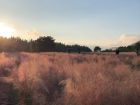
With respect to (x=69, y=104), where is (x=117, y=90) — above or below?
above

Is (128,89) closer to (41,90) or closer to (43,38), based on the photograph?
(41,90)

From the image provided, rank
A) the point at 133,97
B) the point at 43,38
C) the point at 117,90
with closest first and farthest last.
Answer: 1. the point at 133,97
2. the point at 117,90
3. the point at 43,38

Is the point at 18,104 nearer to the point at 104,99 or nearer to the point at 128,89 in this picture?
the point at 104,99

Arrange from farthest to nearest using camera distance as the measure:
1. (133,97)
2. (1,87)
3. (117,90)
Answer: (1,87), (117,90), (133,97)

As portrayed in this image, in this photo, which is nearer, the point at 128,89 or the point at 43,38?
the point at 128,89

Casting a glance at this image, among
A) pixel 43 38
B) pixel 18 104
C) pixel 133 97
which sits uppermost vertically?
pixel 43 38

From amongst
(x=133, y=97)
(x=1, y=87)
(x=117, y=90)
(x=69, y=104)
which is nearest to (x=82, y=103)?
(x=69, y=104)

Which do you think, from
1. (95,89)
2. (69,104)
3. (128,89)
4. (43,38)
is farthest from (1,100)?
(43,38)

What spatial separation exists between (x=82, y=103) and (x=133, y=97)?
1.50m

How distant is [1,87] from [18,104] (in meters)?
1.59

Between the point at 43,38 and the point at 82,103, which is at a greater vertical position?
the point at 43,38

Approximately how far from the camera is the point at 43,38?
52.5m

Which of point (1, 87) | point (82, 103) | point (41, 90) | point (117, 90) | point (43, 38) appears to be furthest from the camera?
point (43, 38)

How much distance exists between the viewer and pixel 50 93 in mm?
3770
